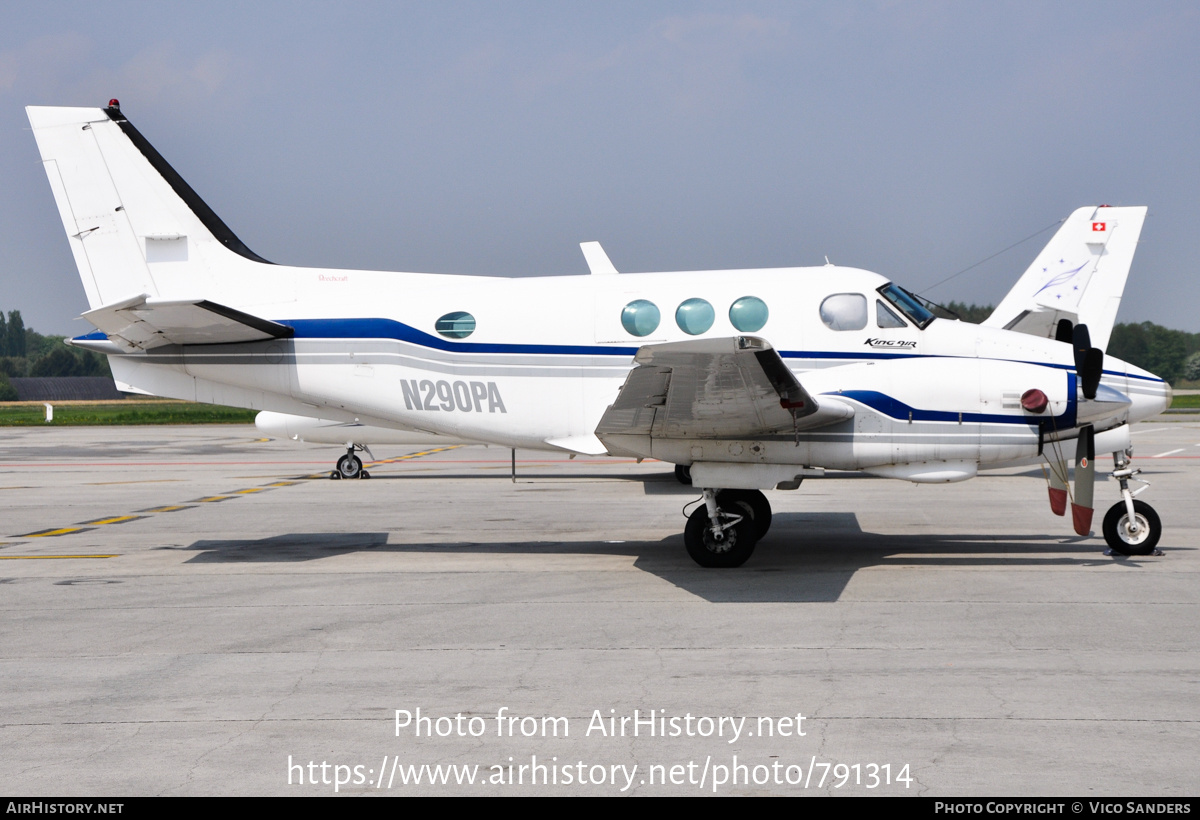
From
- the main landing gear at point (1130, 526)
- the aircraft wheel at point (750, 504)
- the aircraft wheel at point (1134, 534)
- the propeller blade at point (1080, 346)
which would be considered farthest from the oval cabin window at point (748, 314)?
the aircraft wheel at point (1134, 534)

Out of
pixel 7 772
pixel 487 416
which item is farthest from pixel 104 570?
pixel 7 772

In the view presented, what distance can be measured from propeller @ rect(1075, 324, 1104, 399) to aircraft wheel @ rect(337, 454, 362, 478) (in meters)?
14.5

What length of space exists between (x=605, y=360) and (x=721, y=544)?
2.33 metres

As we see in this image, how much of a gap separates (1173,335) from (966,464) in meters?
104

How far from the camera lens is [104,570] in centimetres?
1055

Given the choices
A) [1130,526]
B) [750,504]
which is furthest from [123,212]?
[1130,526]

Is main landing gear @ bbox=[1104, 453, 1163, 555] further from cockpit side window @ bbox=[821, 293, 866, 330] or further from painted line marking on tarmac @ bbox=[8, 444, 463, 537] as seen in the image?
painted line marking on tarmac @ bbox=[8, 444, 463, 537]

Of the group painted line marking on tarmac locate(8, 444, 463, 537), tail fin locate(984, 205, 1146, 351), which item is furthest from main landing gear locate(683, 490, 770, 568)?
tail fin locate(984, 205, 1146, 351)

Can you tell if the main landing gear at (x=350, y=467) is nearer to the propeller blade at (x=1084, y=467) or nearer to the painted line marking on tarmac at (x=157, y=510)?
the painted line marking on tarmac at (x=157, y=510)

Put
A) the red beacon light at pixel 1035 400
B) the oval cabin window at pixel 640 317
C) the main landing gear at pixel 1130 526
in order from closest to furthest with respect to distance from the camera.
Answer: the red beacon light at pixel 1035 400
the main landing gear at pixel 1130 526
the oval cabin window at pixel 640 317

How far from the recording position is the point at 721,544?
10.0 meters

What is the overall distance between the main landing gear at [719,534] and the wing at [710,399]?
2.62 feet

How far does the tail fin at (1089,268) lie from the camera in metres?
21.0

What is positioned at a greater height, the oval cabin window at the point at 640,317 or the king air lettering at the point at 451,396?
the oval cabin window at the point at 640,317
